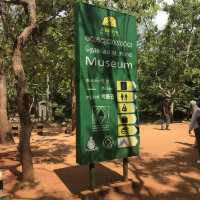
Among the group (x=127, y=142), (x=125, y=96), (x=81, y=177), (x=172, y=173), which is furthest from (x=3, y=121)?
(x=125, y=96)

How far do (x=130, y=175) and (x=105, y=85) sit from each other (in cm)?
281

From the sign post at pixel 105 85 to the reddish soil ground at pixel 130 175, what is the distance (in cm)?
70

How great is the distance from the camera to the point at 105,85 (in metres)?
8.68

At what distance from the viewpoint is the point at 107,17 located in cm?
877

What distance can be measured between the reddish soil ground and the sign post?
2.30ft

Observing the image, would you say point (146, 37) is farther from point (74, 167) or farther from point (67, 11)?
point (74, 167)

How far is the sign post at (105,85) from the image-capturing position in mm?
8273

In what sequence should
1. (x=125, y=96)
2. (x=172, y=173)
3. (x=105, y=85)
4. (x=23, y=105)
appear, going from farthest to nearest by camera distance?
1. (x=172, y=173)
2. (x=23, y=105)
3. (x=125, y=96)
4. (x=105, y=85)

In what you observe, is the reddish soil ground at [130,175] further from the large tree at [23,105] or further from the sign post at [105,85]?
the sign post at [105,85]

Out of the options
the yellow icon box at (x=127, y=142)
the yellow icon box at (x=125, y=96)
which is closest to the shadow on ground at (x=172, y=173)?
the yellow icon box at (x=127, y=142)

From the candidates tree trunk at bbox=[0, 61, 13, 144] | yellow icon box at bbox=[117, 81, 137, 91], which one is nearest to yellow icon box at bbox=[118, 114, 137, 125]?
yellow icon box at bbox=[117, 81, 137, 91]

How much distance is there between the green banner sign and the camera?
27.1ft

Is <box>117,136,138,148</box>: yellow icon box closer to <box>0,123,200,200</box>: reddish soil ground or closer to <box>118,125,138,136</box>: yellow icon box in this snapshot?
<box>118,125,138,136</box>: yellow icon box

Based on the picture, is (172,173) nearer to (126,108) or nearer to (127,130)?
(127,130)
